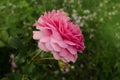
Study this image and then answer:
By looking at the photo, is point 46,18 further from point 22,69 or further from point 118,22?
point 118,22

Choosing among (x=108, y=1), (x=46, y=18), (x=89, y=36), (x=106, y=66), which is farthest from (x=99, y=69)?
(x=46, y=18)

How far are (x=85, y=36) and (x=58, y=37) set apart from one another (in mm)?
2349

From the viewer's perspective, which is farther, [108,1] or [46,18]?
[108,1]

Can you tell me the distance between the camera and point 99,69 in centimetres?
378

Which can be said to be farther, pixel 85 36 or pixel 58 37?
pixel 85 36

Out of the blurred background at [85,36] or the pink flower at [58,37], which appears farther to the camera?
the blurred background at [85,36]

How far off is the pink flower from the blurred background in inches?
14.8

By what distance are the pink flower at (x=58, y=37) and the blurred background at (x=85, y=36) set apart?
0.38 meters

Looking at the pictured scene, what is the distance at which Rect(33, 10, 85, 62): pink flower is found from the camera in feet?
5.48

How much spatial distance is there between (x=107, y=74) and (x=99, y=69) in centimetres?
9

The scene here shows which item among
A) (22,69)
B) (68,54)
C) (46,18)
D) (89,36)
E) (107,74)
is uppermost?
(46,18)

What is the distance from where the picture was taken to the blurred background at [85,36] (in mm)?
2889

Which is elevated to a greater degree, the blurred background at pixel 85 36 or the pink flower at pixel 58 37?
the pink flower at pixel 58 37

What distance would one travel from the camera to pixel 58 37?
1672 mm
